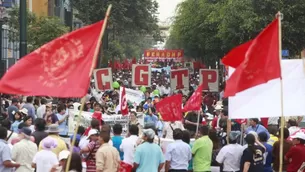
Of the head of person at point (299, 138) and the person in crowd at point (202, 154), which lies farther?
the person in crowd at point (202, 154)

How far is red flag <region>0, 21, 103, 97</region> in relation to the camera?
10.8 metres

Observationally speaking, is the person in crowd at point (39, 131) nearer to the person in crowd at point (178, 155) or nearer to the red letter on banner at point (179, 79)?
the person in crowd at point (178, 155)

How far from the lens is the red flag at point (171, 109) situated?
65.7ft

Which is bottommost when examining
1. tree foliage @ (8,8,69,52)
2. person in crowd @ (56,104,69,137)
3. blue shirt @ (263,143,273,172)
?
blue shirt @ (263,143,273,172)

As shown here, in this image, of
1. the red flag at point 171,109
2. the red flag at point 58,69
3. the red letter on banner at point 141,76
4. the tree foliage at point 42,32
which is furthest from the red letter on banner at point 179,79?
the red flag at point 58,69

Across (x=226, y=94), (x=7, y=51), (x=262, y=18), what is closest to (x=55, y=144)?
(x=226, y=94)

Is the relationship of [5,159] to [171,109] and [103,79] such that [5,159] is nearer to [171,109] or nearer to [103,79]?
[171,109]

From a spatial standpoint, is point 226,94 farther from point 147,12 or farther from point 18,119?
point 147,12

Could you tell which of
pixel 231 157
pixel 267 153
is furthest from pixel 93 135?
pixel 267 153

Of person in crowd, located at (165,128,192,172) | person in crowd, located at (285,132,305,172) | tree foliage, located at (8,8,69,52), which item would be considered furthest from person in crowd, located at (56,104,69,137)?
tree foliage, located at (8,8,69,52)

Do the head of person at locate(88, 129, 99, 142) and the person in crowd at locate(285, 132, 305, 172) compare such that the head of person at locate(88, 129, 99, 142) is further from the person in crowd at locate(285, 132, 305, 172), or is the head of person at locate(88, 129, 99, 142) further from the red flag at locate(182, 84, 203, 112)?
the red flag at locate(182, 84, 203, 112)

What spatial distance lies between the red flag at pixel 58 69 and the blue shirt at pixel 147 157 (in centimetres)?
314

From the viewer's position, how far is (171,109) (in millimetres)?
20172

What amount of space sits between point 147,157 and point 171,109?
6400 mm
